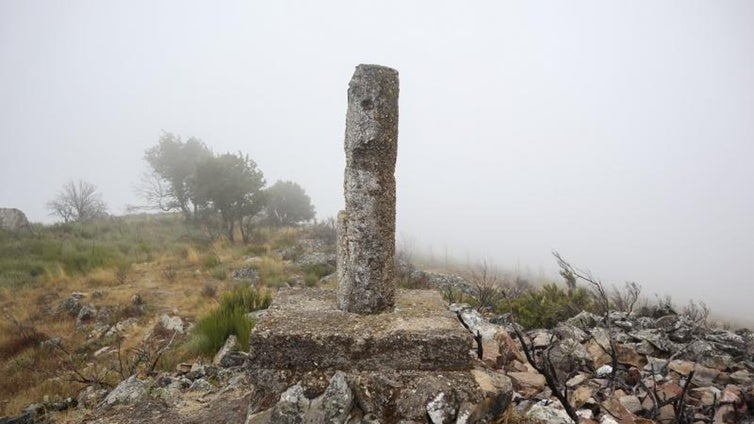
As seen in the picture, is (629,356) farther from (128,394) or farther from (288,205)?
(288,205)

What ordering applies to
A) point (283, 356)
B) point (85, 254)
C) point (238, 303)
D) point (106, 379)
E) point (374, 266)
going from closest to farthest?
point (283, 356), point (374, 266), point (106, 379), point (238, 303), point (85, 254)

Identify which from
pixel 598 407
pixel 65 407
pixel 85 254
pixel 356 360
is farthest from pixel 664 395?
pixel 85 254

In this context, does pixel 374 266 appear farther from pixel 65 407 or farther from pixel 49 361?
pixel 49 361

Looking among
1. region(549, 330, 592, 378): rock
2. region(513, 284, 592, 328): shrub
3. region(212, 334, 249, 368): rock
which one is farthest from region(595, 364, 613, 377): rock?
region(212, 334, 249, 368): rock

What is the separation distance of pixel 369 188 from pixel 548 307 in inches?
190

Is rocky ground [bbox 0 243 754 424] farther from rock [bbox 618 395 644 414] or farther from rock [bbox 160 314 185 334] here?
rock [bbox 160 314 185 334]

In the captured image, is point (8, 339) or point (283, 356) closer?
point (283, 356)

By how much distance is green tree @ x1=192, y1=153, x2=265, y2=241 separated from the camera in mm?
18109

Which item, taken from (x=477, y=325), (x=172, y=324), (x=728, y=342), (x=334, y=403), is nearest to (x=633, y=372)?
(x=477, y=325)

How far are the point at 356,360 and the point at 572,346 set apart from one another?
9.34 feet

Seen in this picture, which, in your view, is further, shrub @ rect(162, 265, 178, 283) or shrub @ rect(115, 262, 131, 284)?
shrub @ rect(162, 265, 178, 283)

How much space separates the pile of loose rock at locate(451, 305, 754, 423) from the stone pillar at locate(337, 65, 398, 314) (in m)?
1.36

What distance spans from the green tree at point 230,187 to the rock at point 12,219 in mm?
6565

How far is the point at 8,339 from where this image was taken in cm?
726
